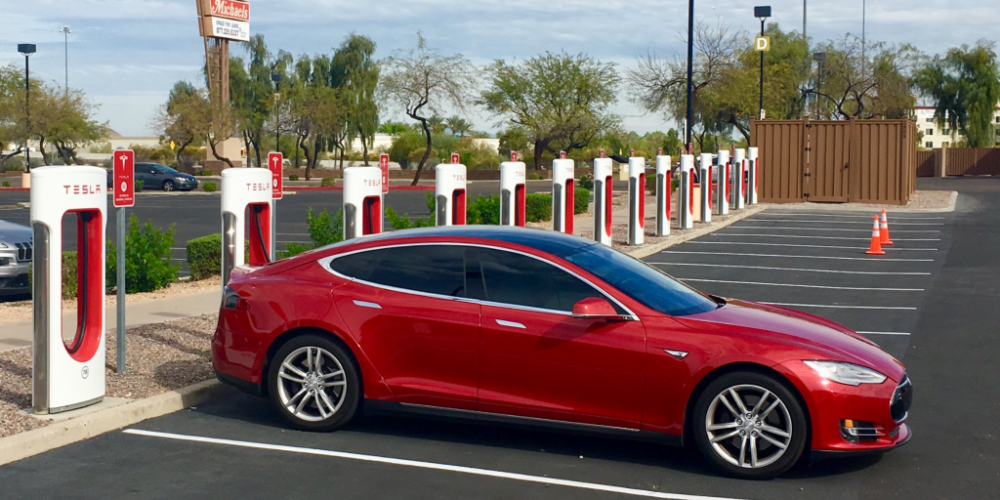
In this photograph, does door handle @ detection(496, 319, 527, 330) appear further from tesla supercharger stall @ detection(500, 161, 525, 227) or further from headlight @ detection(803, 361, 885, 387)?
tesla supercharger stall @ detection(500, 161, 525, 227)

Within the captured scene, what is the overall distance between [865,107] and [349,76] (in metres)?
32.3

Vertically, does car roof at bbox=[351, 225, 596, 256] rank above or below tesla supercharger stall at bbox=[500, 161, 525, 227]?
below

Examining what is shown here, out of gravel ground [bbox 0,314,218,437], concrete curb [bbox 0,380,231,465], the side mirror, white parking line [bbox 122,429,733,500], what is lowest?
white parking line [bbox 122,429,733,500]

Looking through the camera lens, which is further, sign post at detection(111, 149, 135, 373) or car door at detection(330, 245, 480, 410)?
sign post at detection(111, 149, 135, 373)

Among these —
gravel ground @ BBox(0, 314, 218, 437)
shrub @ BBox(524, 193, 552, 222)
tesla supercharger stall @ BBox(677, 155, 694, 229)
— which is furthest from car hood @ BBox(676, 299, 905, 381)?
shrub @ BBox(524, 193, 552, 222)

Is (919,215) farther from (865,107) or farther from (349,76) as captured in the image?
(349,76)

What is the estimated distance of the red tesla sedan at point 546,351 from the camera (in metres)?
5.87

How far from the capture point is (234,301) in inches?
280

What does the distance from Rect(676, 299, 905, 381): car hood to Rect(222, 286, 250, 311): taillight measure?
2970 millimetres

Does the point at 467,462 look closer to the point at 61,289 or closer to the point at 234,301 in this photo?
the point at 234,301

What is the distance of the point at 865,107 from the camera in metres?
58.8

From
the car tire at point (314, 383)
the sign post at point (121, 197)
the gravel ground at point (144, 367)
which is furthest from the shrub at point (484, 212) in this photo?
the car tire at point (314, 383)

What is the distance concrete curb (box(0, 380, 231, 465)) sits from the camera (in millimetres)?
6254

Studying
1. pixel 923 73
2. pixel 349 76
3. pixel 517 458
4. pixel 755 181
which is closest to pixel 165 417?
pixel 517 458
